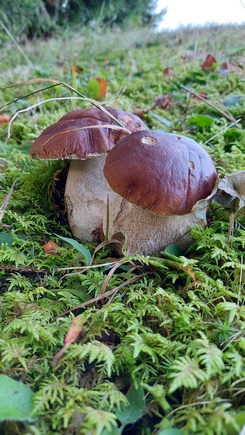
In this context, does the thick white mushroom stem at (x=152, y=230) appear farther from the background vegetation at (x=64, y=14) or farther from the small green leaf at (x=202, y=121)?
the background vegetation at (x=64, y=14)

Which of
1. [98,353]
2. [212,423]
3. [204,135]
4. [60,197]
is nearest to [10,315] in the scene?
[98,353]

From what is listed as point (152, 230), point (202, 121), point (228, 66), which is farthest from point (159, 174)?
point (228, 66)

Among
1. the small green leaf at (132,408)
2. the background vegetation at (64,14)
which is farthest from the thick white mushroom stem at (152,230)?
the background vegetation at (64,14)

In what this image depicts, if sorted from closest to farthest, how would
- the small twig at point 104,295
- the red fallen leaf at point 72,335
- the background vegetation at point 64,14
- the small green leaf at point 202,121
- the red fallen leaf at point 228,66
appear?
the red fallen leaf at point 72,335 → the small twig at point 104,295 → the small green leaf at point 202,121 → the red fallen leaf at point 228,66 → the background vegetation at point 64,14

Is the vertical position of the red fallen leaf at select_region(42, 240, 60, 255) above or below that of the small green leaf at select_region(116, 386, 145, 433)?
above

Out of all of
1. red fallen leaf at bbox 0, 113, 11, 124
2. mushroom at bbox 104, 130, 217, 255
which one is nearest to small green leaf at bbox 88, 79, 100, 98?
red fallen leaf at bbox 0, 113, 11, 124

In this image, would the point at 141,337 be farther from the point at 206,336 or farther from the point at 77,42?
the point at 77,42

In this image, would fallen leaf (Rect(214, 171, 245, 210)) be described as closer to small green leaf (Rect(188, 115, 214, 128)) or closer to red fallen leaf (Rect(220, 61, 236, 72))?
small green leaf (Rect(188, 115, 214, 128))
